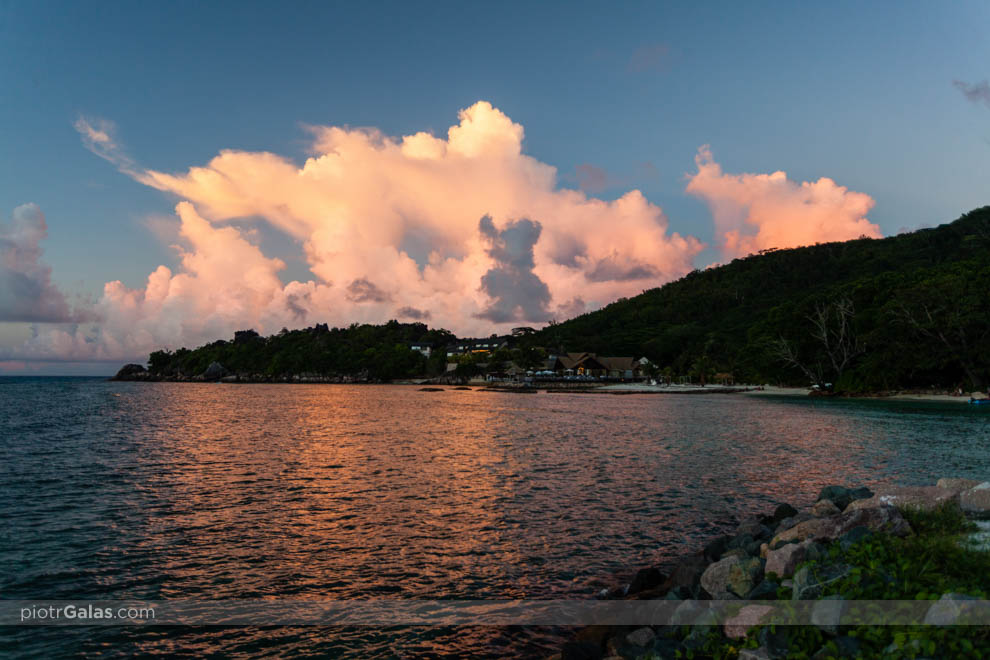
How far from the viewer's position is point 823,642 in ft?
21.8

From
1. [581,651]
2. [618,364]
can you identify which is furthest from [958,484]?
[618,364]

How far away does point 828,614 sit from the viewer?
6773mm

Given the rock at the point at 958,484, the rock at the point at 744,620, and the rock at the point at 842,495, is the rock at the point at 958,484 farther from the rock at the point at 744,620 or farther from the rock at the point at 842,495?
the rock at the point at 744,620

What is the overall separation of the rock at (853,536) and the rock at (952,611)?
8.86ft

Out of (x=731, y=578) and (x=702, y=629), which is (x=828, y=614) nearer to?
(x=702, y=629)

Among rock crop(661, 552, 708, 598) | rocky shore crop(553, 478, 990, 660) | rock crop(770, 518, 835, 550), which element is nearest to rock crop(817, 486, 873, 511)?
rocky shore crop(553, 478, 990, 660)

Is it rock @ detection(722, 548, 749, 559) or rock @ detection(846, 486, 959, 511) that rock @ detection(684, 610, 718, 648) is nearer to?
rock @ detection(722, 548, 749, 559)

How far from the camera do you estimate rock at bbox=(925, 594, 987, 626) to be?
594 cm

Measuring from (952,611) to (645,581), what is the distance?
6.82m

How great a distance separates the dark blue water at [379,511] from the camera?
12.1m

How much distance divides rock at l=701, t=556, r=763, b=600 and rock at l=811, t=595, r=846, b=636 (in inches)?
98.4

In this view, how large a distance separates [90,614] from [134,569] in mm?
2474

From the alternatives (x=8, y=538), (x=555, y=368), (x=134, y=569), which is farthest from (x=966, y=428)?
(x=555, y=368)

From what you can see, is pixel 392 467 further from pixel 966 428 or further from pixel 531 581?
pixel 966 428
